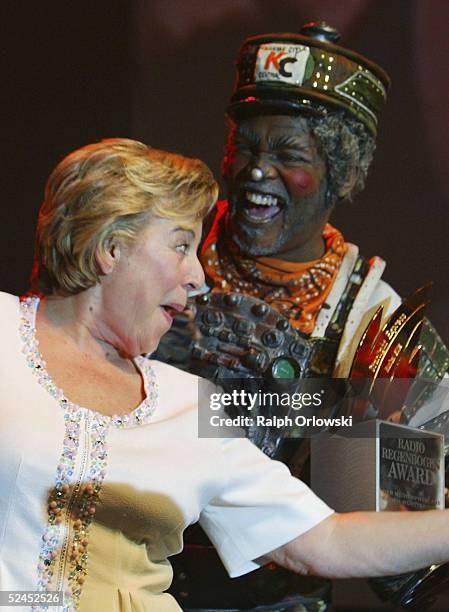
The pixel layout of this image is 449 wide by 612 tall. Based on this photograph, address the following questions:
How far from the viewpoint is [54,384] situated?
1.56 metres

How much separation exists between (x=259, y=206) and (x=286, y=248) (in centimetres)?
9

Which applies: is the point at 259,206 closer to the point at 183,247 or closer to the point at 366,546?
the point at 183,247

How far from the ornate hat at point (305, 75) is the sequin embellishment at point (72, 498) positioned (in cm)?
72

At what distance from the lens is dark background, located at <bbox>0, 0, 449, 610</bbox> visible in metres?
2.36

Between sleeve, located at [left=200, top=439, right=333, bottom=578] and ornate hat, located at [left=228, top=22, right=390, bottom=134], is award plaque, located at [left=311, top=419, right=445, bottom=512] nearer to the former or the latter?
sleeve, located at [left=200, top=439, right=333, bottom=578]

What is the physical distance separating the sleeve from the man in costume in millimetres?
300

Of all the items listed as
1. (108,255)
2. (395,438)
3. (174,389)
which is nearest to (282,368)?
(395,438)

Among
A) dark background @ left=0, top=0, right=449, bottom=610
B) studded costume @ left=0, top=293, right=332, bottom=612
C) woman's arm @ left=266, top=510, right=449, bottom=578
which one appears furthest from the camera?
dark background @ left=0, top=0, right=449, bottom=610

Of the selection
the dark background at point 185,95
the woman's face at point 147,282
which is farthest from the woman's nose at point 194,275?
the dark background at point 185,95

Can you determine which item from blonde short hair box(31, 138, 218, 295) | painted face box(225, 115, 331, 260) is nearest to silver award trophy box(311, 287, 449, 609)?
painted face box(225, 115, 331, 260)

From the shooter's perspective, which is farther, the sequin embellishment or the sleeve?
the sleeve

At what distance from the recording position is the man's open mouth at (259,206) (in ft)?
6.72

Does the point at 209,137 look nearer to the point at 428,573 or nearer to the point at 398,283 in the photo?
the point at 398,283

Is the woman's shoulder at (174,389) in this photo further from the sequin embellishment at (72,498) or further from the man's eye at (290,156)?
the man's eye at (290,156)
